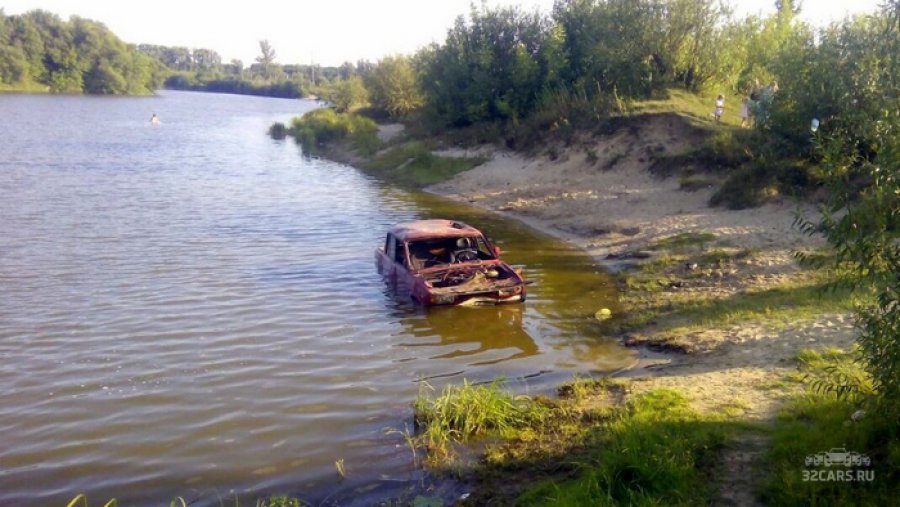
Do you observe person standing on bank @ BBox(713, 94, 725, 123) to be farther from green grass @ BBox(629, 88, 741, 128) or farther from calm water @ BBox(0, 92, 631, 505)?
calm water @ BBox(0, 92, 631, 505)

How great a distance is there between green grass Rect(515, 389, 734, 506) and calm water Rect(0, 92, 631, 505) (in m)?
1.67

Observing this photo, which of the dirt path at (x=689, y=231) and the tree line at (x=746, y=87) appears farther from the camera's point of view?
the dirt path at (x=689, y=231)

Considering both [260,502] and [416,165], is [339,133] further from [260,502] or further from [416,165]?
[260,502]

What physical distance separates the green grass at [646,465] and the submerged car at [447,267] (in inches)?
206

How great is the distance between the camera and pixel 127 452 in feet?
24.2

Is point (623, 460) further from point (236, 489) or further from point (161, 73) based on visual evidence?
point (161, 73)

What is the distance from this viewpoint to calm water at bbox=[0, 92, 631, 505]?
7.13 m

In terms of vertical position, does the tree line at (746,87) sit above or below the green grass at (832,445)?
above

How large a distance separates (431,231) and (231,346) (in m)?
4.50

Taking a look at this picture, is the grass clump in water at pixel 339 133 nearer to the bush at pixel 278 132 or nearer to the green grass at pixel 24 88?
the bush at pixel 278 132

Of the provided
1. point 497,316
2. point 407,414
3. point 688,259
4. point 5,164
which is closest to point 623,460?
point 407,414

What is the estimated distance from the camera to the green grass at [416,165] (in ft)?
101

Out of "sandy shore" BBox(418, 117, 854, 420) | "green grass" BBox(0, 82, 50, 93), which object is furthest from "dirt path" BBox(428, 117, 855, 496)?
"green grass" BBox(0, 82, 50, 93)

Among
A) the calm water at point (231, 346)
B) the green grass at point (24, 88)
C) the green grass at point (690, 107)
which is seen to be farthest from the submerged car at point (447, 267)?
the green grass at point (24, 88)
